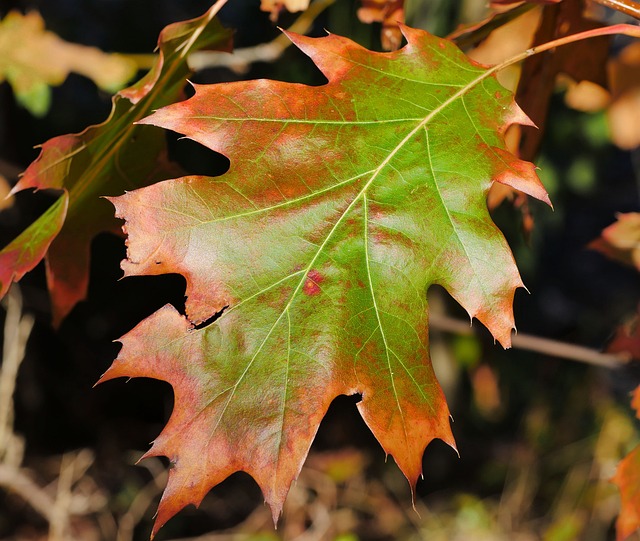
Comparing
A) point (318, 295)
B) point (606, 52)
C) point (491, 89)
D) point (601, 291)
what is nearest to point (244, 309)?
point (318, 295)

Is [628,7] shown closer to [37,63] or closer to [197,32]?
[197,32]

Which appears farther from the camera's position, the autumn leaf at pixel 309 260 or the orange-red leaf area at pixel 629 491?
the orange-red leaf area at pixel 629 491

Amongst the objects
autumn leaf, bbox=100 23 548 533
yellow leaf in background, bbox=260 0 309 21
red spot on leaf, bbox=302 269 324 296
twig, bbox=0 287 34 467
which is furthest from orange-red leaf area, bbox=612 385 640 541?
twig, bbox=0 287 34 467

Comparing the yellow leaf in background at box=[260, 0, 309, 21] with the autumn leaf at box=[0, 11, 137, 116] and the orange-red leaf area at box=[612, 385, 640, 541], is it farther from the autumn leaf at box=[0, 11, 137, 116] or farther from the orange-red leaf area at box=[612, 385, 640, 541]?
the orange-red leaf area at box=[612, 385, 640, 541]

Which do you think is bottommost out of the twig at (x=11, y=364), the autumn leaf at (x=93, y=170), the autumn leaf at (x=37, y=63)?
the twig at (x=11, y=364)

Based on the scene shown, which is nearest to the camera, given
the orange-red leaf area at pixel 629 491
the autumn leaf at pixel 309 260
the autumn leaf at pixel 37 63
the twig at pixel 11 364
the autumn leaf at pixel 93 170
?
the autumn leaf at pixel 309 260

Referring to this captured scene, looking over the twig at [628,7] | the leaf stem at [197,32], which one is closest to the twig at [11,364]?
the leaf stem at [197,32]

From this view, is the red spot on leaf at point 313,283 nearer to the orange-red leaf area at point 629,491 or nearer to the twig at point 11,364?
the orange-red leaf area at point 629,491

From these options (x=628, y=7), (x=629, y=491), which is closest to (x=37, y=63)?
(x=628, y=7)
